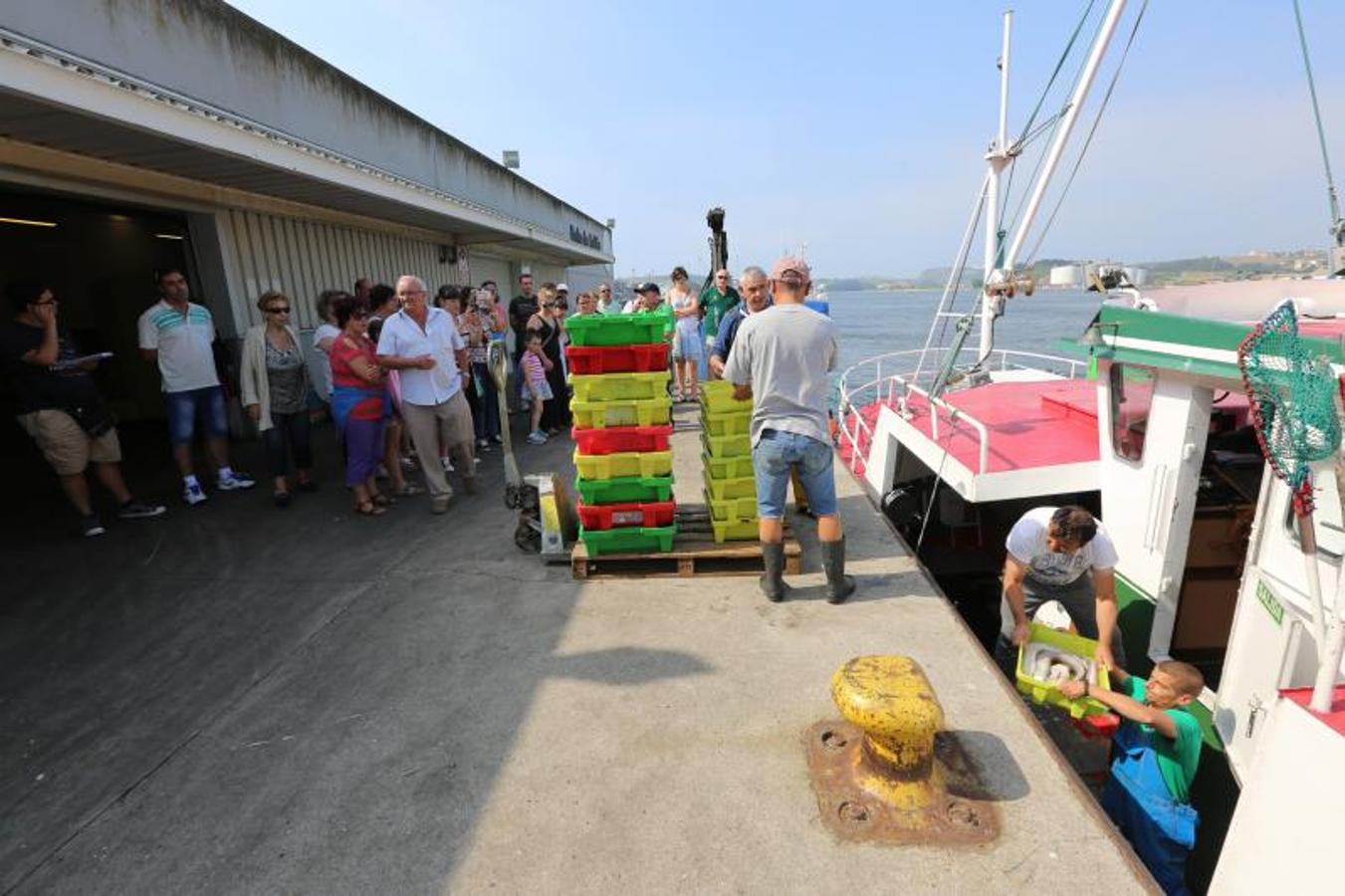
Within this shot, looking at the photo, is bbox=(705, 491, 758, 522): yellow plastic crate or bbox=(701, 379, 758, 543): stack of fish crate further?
bbox=(705, 491, 758, 522): yellow plastic crate

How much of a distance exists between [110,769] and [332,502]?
350cm

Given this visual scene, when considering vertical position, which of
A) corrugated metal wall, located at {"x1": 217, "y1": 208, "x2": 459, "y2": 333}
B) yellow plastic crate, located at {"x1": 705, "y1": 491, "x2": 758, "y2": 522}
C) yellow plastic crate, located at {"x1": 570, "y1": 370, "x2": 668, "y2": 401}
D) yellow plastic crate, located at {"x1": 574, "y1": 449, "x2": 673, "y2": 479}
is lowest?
yellow plastic crate, located at {"x1": 705, "y1": 491, "x2": 758, "y2": 522}

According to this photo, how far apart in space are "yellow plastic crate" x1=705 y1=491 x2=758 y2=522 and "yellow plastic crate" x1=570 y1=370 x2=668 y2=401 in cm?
90

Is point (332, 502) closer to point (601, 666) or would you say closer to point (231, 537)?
point (231, 537)

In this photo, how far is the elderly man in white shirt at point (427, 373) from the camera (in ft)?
18.5

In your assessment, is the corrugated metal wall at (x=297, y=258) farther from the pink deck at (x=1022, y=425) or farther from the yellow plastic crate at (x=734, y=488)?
the pink deck at (x=1022, y=425)

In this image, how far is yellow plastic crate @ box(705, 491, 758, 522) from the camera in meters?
4.86

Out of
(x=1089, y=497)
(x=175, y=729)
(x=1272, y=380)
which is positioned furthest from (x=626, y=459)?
(x=1089, y=497)

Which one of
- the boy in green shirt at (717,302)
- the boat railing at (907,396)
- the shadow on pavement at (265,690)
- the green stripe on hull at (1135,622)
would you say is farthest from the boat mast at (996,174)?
the shadow on pavement at (265,690)

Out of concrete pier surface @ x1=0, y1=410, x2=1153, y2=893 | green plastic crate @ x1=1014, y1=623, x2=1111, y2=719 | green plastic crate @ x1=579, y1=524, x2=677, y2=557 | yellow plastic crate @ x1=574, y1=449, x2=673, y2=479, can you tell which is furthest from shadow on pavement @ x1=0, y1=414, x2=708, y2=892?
green plastic crate @ x1=1014, y1=623, x2=1111, y2=719

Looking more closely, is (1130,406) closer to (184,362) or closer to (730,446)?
(730,446)

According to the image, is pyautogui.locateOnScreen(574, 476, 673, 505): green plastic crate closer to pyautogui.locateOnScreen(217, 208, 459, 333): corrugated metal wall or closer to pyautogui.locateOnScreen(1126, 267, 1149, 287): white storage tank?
pyautogui.locateOnScreen(1126, 267, 1149, 287): white storage tank

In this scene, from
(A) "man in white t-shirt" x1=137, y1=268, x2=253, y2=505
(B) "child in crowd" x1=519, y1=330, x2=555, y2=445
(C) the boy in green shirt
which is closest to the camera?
(A) "man in white t-shirt" x1=137, y1=268, x2=253, y2=505

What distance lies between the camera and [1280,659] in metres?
3.53
